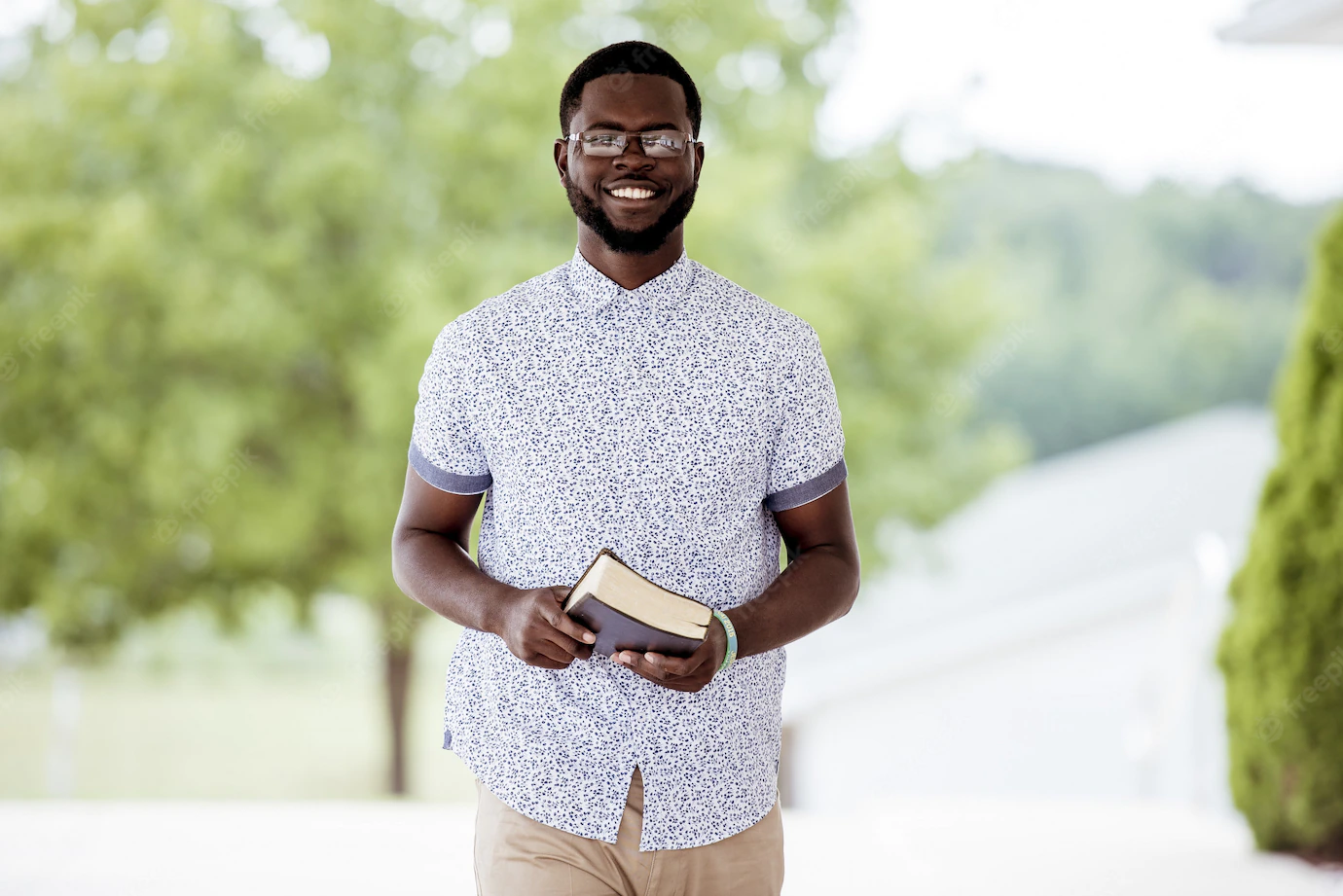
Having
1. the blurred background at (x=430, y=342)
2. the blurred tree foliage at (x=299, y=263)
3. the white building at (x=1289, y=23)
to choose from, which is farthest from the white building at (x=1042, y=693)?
the white building at (x=1289, y=23)

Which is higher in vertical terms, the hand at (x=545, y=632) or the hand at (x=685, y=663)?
the hand at (x=545, y=632)

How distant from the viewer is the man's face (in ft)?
4.85

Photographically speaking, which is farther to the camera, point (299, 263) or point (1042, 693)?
point (299, 263)

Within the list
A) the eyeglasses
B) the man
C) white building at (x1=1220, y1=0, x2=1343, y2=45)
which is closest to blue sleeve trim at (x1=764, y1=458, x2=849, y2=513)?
the man

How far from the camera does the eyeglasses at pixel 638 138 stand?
1474mm

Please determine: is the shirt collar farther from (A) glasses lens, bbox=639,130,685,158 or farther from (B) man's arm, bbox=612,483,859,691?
(B) man's arm, bbox=612,483,859,691

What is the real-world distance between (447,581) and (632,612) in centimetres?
29

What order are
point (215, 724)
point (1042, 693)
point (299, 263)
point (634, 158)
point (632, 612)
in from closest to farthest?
point (632, 612), point (634, 158), point (1042, 693), point (299, 263), point (215, 724)

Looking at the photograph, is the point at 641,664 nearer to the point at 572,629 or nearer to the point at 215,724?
the point at 572,629

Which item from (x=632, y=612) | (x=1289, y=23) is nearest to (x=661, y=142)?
(x=632, y=612)

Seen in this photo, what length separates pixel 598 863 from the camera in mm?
1498

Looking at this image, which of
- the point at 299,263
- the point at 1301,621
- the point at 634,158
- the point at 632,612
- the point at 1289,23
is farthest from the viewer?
the point at 299,263

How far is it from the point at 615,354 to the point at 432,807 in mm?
3640

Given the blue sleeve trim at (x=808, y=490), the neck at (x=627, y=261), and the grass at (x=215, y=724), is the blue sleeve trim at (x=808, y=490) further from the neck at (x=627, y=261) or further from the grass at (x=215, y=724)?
the grass at (x=215, y=724)
